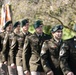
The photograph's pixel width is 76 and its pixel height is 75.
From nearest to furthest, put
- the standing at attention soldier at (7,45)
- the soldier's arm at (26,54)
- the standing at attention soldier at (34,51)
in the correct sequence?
the standing at attention soldier at (34,51) < the soldier's arm at (26,54) < the standing at attention soldier at (7,45)

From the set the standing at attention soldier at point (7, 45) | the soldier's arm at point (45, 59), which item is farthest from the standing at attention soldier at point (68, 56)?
the standing at attention soldier at point (7, 45)

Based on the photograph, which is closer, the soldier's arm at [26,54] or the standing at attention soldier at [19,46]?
the soldier's arm at [26,54]

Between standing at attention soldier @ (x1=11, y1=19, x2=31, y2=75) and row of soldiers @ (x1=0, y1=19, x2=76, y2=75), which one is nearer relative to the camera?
row of soldiers @ (x1=0, y1=19, x2=76, y2=75)

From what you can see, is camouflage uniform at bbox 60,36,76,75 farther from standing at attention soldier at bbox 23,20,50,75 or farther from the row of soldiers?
standing at attention soldier at bbox 23,20,50,75

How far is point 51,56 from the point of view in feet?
22.3

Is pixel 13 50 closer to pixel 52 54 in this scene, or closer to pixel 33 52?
pixel 33 52

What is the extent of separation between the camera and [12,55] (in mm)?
8758

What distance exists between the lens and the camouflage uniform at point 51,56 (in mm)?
6766

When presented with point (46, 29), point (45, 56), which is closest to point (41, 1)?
point (46, 29)

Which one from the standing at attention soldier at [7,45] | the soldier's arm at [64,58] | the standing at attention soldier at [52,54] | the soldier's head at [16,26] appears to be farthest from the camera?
the standing at attention soldier at [7,45]

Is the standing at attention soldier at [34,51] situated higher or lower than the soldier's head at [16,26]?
lower

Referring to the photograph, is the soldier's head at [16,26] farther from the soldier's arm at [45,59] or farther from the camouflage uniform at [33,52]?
the soldier's arm at [45,59]

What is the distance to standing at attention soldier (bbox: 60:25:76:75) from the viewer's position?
21.1 ft

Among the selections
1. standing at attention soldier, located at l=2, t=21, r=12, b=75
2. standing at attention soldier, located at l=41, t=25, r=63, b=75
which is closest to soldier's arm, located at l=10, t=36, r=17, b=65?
standing at attention soldier, located at l=2, t=21, r=12, b=75
